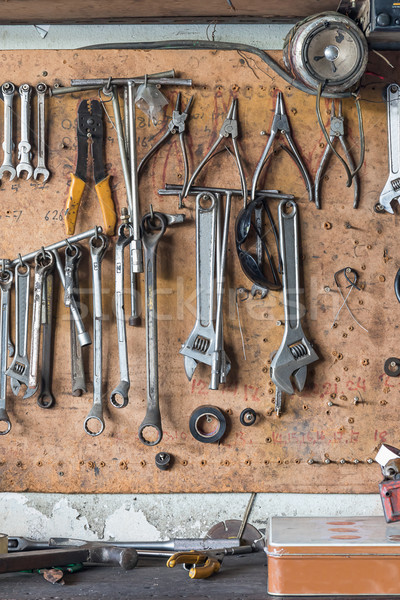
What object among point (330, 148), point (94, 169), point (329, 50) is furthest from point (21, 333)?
point (329, 50)

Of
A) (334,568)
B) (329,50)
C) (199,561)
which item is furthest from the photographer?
(329,50)

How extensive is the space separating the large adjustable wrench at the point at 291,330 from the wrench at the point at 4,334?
844mm

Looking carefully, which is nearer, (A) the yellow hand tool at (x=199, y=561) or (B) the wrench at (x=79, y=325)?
(A) the yellow hand tool at (x=199, y=561)

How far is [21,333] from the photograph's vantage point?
78.9 inches

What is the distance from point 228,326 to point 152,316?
0.25 metres

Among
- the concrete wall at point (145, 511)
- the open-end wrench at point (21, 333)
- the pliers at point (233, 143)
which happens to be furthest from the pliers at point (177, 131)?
the concrete wall at point (145, 511)

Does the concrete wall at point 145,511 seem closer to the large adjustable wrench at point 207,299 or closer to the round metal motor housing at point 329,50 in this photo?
the large adjustable wrench at point 207,299

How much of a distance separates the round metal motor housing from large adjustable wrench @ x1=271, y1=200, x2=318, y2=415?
0.40m

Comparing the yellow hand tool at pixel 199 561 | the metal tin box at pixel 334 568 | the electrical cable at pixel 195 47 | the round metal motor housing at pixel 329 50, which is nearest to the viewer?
the metal tin box at pixel 334 568

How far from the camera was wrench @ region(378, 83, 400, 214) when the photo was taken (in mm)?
2002

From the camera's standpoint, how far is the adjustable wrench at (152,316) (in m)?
1.93

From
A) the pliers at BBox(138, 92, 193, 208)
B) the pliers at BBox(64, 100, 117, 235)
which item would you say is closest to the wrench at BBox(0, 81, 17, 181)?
the pliers at BBox(64, 100, 117, 235)

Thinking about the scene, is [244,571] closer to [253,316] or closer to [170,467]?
[170,467]

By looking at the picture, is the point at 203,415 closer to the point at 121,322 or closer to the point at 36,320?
the point at 121,322
